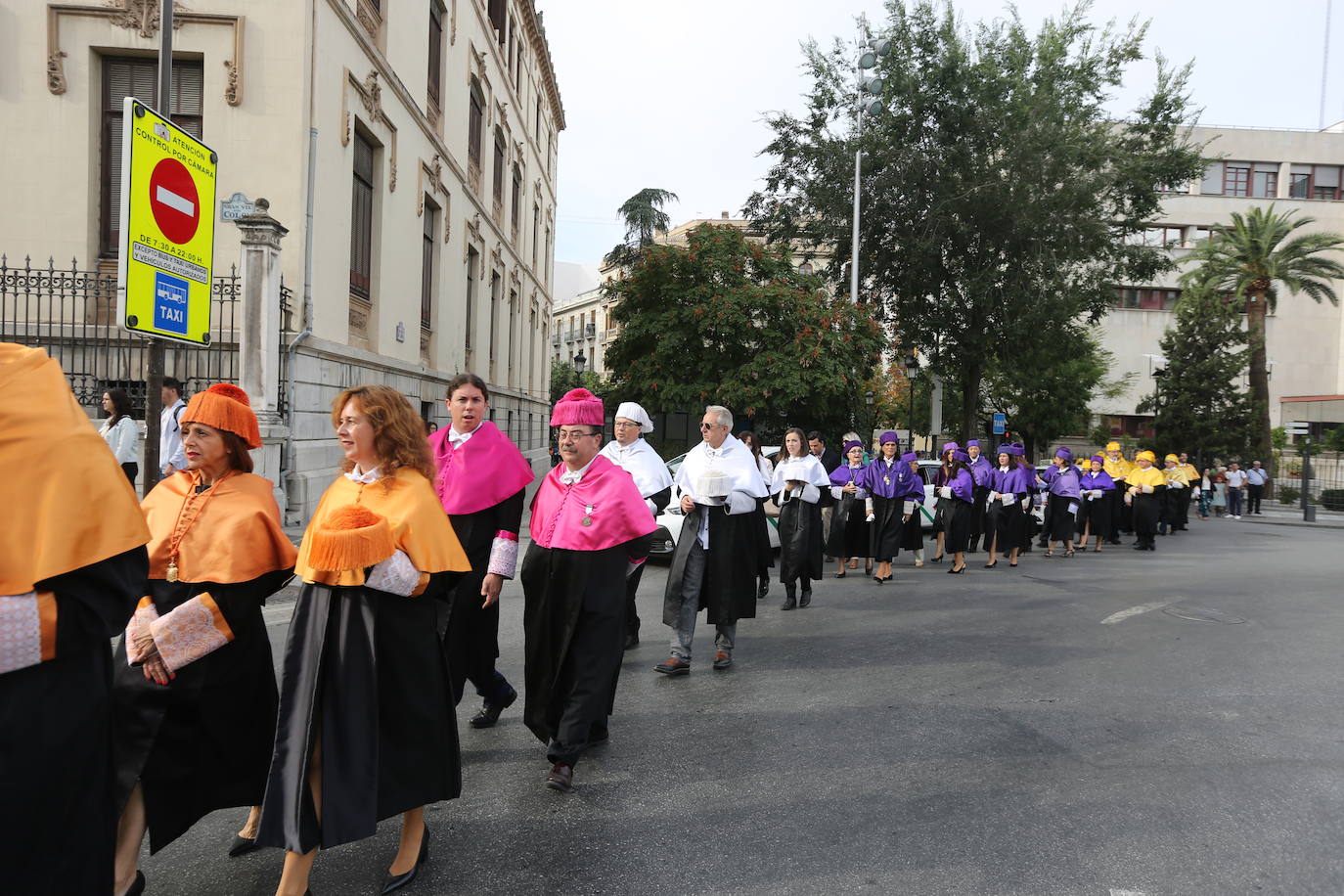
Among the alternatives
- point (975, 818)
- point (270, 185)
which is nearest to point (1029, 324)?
point (270, 185)

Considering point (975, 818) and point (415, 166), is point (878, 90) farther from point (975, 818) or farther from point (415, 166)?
point (975, 818)

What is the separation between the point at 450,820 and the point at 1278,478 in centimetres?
4560

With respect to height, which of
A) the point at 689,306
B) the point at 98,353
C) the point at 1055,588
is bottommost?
the point at 1055,588

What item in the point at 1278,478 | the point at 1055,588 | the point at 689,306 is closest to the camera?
the point at 1055,588

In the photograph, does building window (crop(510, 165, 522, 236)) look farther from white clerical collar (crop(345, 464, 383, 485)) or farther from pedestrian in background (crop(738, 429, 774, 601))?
white clerical collar (crop(345, 464, 383, 485))

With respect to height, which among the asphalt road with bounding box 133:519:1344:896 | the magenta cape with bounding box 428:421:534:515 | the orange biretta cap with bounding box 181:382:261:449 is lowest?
the asphalt road with bounding box 133:519:1344:896

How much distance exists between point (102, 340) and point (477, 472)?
919 centimetres

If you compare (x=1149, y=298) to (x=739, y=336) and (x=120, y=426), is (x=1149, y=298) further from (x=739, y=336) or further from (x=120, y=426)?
(x=120, y=426)

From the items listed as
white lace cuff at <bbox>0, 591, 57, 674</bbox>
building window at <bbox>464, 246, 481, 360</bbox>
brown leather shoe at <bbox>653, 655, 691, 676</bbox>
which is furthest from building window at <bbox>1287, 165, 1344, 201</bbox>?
white lace cuff at <bbox>0, 591, 57, 674</bbox>

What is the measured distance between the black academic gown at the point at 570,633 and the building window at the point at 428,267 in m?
16.2

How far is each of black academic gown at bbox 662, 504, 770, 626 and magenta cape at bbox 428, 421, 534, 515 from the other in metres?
2.12

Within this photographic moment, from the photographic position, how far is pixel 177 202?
20.9 feet

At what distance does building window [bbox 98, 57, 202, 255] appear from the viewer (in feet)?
42.0

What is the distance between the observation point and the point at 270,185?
1287 cm
